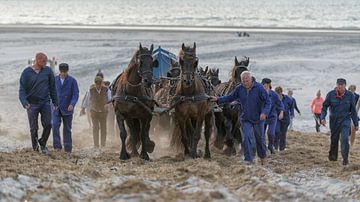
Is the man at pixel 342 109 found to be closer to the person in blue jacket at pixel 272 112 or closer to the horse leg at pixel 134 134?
the person in blue jacket at pixel 272 112

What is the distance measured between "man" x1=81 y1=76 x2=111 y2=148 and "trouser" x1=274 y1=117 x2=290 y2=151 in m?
3.94

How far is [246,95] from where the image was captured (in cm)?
1199

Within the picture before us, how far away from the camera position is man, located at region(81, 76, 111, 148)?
16188 millimetres

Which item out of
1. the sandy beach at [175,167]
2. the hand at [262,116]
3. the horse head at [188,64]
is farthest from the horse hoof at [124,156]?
the hand at [262,116]

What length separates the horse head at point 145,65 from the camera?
40.2 ft

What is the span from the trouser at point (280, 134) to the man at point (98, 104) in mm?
3939

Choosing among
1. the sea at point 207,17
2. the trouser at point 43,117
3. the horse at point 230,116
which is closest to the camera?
the trouser at point 43,117

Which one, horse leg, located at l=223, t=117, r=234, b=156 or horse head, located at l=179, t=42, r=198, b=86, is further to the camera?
horse leg, located at l=223, t=117, r=234, b=156

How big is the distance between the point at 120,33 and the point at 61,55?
50.1 feet

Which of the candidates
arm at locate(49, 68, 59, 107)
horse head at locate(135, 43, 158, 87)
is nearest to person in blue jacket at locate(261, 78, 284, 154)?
horse head at locate(135, 43, 158, 87)

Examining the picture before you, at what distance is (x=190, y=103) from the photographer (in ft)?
42.3

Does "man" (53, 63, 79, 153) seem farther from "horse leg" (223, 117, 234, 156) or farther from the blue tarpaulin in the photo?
the blue tarpaulin

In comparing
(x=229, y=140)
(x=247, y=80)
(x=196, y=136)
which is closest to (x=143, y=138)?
(x=196, y=136)

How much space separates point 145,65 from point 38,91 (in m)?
1.93
